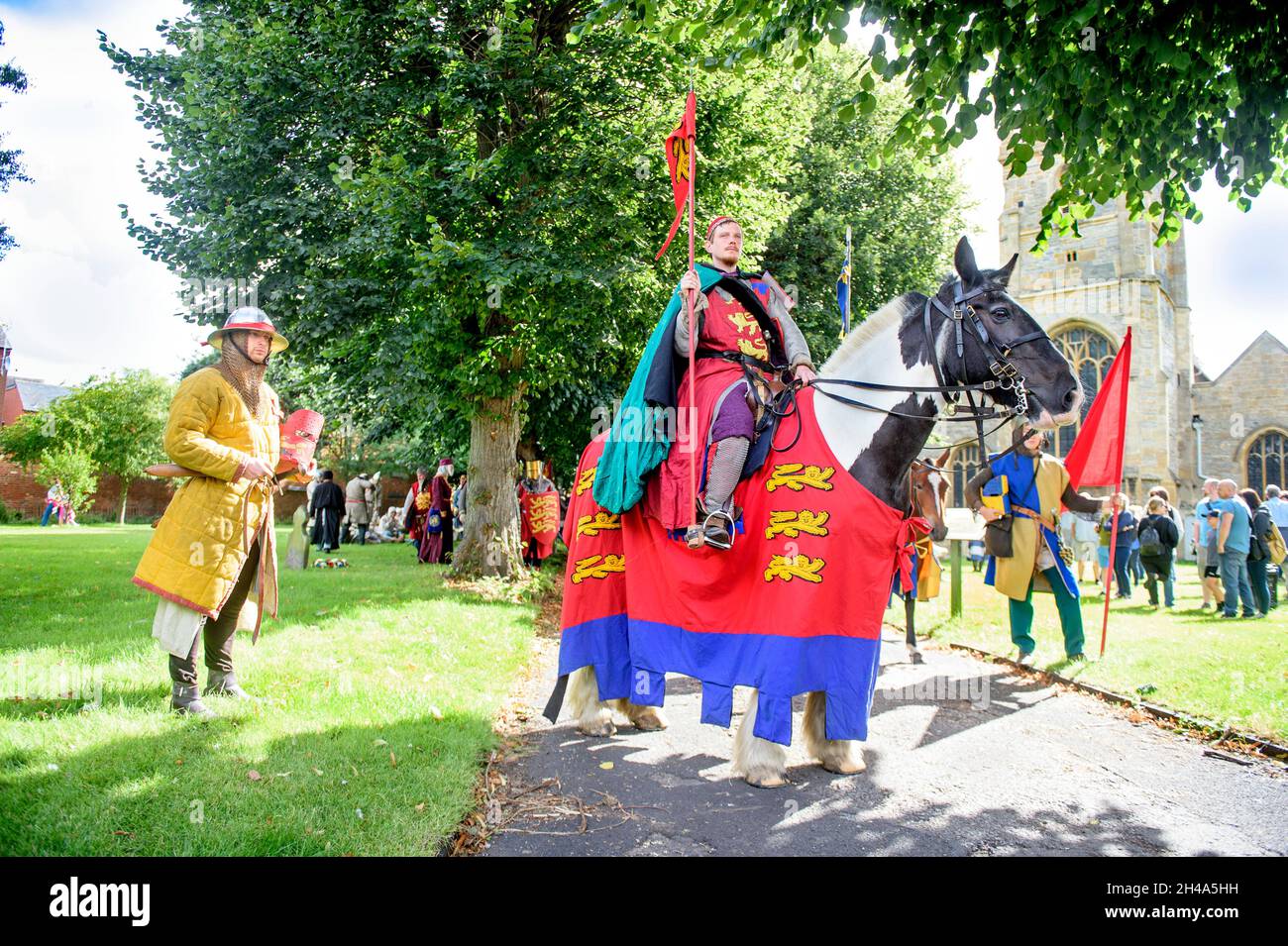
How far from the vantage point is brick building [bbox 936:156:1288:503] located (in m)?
33.8

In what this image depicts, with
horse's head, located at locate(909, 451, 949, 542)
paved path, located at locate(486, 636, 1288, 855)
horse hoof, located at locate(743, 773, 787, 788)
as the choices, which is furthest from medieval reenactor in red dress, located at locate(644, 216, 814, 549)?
horse's head, located at locate(909, 451, 949, 542)

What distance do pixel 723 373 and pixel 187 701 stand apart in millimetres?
3943

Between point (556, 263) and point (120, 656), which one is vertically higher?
point (556, 263)

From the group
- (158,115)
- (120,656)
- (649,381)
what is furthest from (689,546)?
(158,115)

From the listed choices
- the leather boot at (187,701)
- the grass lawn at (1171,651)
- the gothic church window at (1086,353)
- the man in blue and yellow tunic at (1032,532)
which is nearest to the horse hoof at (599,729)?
the leather boot at (187,701)

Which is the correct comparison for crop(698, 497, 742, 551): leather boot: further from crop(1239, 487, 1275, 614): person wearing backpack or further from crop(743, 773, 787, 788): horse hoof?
crop(1239, 487, 1275, 614): person wearing backpack

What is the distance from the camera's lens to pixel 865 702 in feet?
14.0

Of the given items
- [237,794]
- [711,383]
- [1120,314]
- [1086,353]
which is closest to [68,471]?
[237,794]

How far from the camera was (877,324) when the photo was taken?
4.79 metres

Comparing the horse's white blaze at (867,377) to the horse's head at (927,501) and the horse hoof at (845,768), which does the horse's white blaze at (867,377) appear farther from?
the horse's head at (927,501)

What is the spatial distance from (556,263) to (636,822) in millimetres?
7883

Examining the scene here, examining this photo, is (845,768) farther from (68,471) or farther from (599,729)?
(68,471)
